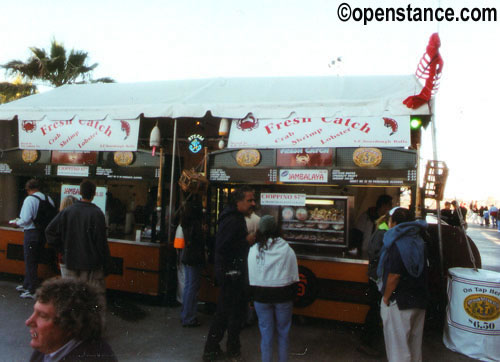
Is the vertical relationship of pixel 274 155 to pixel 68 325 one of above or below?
above

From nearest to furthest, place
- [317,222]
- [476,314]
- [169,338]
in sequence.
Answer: [476,314] → [169,338] → [317,222]

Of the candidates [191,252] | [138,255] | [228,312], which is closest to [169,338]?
[191,252]

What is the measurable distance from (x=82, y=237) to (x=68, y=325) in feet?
9.93

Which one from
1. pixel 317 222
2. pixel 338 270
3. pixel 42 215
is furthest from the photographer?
pixel 42 215

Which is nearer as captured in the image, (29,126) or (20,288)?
(20,288)

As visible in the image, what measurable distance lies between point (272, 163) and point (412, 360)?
10.0 ft

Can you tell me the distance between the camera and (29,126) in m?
6.70

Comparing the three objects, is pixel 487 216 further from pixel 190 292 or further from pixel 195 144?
pixel 190 292

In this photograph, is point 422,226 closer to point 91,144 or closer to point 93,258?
point 93,258

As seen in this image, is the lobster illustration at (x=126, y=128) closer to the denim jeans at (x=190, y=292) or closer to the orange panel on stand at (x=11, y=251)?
the denim jeans at (x=190, y=292)

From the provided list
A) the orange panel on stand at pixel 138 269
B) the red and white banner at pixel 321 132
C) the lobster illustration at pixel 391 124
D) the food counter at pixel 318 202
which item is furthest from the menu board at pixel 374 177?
the orange panel on stand at pixel 138 269

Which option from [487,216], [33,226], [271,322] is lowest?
[487,216]

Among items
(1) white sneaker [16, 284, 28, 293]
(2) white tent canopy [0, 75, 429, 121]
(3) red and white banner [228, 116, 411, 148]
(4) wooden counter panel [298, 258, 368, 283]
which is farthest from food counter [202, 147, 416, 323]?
(1) white sneaker [16, 284, 28, 293]

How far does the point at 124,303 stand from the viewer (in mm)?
6000
